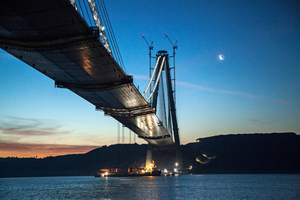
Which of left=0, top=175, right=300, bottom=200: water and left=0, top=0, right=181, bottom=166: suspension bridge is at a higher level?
left=0, top=0, right=181, bottom=166: suspension bridge

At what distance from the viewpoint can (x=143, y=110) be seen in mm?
53438

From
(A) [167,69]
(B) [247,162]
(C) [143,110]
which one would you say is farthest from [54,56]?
(B) [247,162]

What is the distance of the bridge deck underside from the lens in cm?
1866

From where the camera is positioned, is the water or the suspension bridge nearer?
the suspension bridge

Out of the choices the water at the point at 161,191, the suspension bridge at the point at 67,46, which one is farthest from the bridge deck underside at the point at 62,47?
the water at the point at 161,191

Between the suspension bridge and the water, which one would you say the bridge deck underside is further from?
the water

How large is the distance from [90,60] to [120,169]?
10999 centimetres

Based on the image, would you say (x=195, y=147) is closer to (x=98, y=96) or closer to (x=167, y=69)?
(x=167, y=69)

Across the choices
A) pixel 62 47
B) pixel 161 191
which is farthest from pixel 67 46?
pixel 161 191

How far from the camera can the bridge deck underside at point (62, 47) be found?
18.7 metres

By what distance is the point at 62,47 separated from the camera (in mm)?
23656

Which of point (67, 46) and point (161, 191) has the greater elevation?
point (67, 46)

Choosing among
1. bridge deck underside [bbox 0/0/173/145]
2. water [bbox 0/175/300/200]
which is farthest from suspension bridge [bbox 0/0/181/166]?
water [bbox 0/175/300/200]

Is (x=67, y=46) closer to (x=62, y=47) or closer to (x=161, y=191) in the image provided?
(x=62, y=47)
